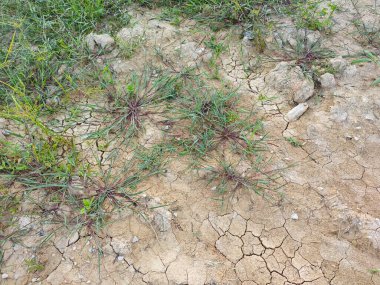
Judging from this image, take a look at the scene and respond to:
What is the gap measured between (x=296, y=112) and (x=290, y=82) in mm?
253

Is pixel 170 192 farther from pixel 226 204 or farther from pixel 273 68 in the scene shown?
pixel 273 68

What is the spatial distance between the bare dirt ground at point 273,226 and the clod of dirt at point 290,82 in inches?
1.7

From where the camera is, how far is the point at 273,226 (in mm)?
2041

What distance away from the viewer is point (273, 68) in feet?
9.15

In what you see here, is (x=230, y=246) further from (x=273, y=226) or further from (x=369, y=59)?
(x=369, y=59)

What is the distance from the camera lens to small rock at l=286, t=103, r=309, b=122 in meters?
2.50

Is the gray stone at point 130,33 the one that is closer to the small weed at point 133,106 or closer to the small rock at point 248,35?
the small weed at point 133,106

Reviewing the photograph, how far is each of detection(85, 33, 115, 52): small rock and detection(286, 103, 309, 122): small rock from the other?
1539mm

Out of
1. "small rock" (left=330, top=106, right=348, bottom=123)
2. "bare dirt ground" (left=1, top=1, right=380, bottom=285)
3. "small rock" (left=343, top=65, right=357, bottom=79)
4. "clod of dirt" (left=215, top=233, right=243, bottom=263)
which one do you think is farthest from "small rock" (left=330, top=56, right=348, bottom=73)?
"clod of dirt" (left=215, top=233, right=243, bottom=263)

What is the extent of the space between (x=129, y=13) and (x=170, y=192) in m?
1.85

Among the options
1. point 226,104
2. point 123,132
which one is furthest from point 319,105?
point 123,132

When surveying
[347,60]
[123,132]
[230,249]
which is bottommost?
[230,249]

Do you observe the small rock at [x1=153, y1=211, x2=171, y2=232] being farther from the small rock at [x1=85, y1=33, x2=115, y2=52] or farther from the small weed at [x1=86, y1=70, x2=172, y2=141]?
the small rock at [x1=85, y1=33, x2=115, y2=52]

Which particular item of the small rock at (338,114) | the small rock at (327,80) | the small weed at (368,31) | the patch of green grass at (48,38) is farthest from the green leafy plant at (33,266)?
the small weed at (368,31)
